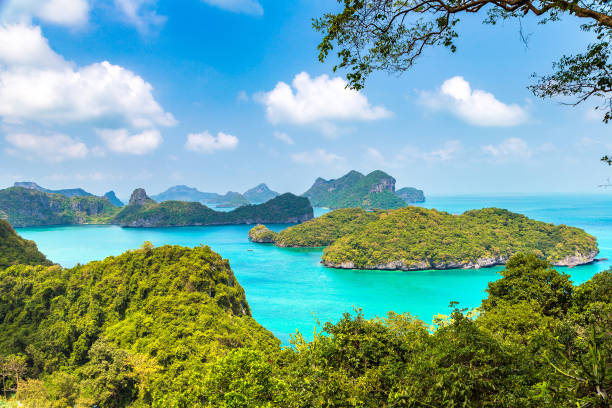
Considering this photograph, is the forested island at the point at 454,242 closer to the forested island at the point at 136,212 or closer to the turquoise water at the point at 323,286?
the turquoise water at the point at 323,286

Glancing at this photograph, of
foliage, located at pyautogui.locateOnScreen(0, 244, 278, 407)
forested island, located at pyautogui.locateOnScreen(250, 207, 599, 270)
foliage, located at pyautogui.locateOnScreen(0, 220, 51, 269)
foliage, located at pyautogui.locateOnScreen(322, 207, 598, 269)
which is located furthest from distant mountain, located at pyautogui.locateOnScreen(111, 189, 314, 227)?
foliage, located at pyautogui.locateOnScreen(0, 244, 278, 407)

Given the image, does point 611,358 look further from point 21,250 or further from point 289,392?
point 21,250

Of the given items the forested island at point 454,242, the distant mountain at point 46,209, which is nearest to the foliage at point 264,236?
the forested island at point 454,242

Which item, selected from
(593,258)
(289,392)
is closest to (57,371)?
(289,392)

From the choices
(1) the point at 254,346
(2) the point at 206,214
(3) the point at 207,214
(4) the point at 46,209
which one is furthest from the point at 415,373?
(4) the point at 46,209

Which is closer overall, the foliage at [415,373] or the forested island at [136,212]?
the foliage at [415,373]

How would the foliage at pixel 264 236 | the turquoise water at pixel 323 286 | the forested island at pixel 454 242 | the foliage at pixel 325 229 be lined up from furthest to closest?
the foliage at pixel 264 236
the foliage at pixel 325 229
the forested island at pixel 454 242
the turquoise water at pixel 323 286

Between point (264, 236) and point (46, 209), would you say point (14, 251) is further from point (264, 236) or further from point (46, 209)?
point (46, 209)
